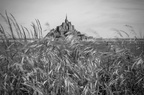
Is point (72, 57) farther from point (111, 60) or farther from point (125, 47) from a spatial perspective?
point (125, 47)

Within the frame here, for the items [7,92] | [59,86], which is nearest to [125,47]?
[59,86]

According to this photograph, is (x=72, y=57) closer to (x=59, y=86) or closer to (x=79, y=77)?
(x=79, y=77)

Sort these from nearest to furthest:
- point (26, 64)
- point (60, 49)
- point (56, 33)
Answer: point (26, 64)
point (60, 49)
point (56, 33)

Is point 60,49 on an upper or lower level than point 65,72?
upper

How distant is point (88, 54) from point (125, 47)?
920 mm

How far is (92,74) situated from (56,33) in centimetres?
160

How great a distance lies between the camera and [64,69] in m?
2.61

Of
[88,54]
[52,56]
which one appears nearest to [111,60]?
[88,54]

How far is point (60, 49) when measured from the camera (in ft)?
10.4

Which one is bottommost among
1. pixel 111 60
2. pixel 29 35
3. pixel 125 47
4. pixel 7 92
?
pixel 7 92

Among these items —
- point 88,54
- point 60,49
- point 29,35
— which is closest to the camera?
point 29,35

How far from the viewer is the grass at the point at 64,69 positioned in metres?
2.30

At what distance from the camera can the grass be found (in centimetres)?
230

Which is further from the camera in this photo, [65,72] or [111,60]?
[111,60]
